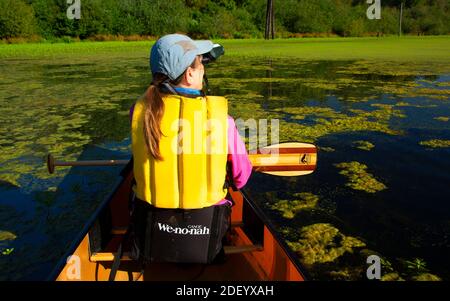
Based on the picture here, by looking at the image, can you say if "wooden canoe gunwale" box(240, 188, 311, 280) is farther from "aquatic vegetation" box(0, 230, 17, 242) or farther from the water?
"aquatic vegetation" box(0, 230, 17, 242)

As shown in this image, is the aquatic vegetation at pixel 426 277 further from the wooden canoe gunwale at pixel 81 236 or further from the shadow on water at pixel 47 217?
the shadow on water at pixel 47 217

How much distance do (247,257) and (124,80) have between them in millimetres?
9401

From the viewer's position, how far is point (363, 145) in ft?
16.9

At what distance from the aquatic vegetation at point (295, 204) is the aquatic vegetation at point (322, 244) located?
11.3 inches

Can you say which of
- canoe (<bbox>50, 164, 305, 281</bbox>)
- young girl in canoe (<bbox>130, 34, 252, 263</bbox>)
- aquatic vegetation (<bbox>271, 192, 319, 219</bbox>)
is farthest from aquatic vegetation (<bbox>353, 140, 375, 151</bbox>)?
young girl in canoe (<bbox>130, 34, 252, 263</bbox>)

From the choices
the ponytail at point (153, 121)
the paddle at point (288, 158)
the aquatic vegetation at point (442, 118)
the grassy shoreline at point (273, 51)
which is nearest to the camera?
the ponytail at point (153, 121)

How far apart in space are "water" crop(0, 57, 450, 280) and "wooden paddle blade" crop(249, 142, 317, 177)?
17.3 inches

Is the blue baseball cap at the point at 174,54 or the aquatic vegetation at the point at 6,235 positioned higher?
the blue baseball cap at the point at 174,54

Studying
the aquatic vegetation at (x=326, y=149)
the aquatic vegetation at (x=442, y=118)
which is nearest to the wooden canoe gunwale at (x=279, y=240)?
the aquatic vegetation at (x=326, y=149)

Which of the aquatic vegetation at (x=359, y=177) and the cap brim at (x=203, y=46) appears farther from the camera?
the aquatic vegetation at (x=359, y=177)

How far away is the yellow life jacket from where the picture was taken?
180 cm

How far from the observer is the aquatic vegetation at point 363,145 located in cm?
505

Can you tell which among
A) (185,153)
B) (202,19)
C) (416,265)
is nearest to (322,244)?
(416,265)

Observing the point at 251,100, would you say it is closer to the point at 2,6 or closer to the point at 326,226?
the point at 326,226
